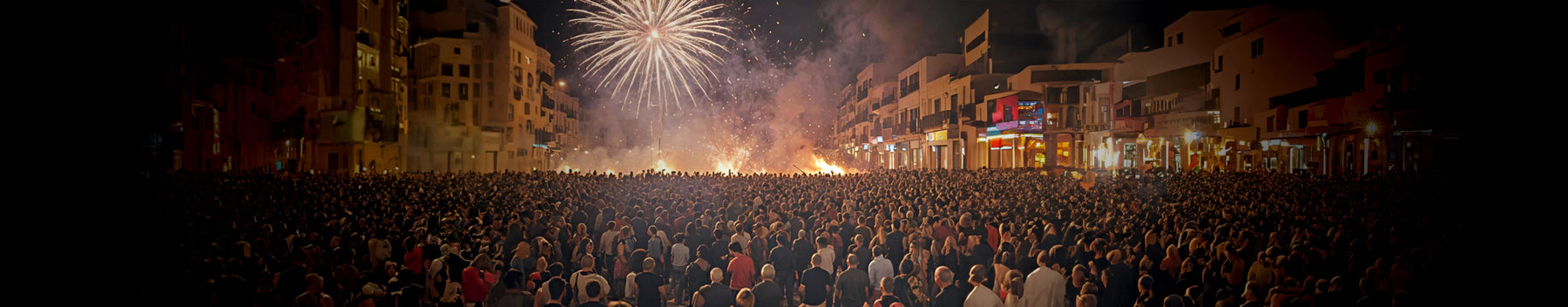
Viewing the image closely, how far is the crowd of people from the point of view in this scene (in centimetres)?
749

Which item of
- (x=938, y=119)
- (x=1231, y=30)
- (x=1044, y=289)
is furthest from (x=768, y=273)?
(x=938, y=119)

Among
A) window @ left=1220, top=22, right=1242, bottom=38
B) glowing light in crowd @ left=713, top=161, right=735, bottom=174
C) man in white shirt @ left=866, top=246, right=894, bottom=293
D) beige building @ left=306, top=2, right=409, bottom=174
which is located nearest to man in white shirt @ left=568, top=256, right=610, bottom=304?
man in white shirt @ left=866, top=246, right=894, bottom=293

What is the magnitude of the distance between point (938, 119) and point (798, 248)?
50915 mm

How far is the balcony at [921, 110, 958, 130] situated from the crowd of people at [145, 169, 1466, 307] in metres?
38.1

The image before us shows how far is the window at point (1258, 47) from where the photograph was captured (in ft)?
129

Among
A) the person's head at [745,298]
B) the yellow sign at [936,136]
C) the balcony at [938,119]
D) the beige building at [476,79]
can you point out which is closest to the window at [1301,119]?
the balcony at [938,119]

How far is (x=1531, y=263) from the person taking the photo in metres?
12.6

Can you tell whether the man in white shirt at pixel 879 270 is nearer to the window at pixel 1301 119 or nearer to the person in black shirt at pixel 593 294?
the person in black shirt at pixel 593 294

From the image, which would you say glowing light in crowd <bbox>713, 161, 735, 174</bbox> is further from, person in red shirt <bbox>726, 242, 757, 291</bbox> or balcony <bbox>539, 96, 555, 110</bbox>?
person in red shirt <bbox>726, 242, 757, 291</bbox>

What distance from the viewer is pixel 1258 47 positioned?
39594 mm

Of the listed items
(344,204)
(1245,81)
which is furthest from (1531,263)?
(1245,81)

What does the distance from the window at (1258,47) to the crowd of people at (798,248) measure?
2223 centimetres

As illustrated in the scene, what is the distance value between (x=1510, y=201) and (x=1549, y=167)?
12.0 feet

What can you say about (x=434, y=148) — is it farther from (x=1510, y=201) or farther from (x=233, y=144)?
(x=1510, y=201)
